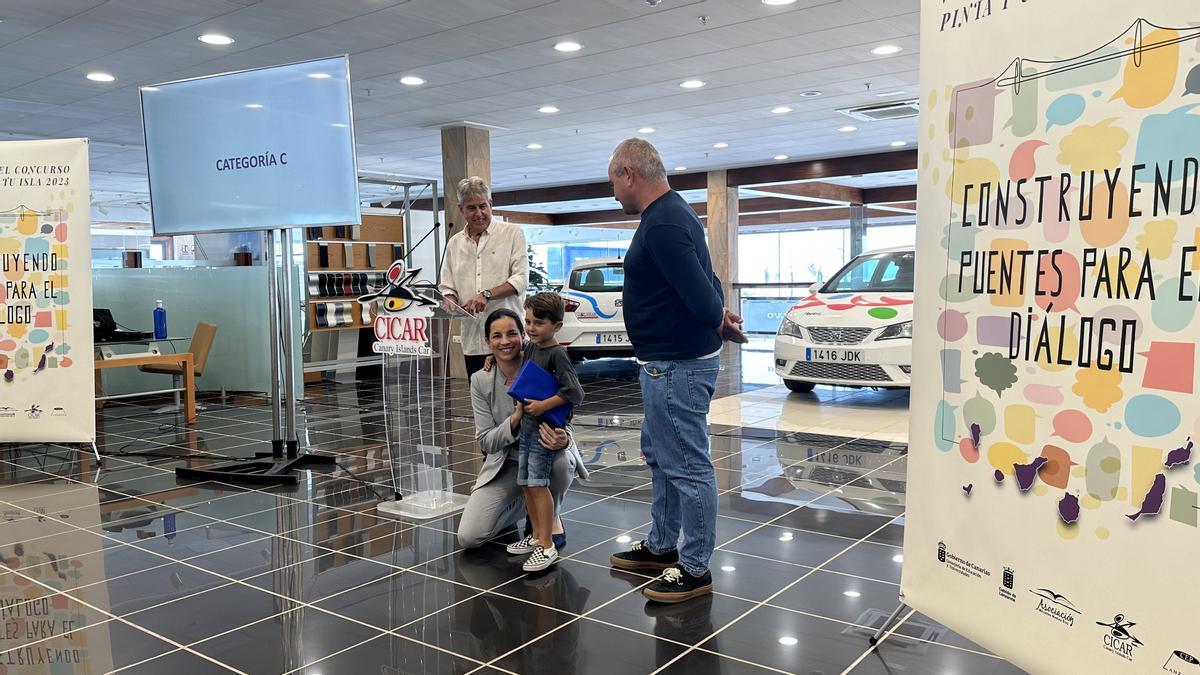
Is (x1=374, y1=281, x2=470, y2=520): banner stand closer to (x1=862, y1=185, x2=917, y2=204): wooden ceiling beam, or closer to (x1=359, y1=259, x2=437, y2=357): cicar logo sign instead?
(x1=359, y1=259, x2=437, y2=357): cicar logo sign

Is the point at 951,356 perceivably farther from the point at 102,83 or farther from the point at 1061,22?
the point at 102,83

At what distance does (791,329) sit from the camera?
25.0 feet

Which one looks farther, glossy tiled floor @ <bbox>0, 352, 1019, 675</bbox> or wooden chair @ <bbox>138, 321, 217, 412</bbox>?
wooden chair @ <bbox>138, 321, 217, 412</bbox>

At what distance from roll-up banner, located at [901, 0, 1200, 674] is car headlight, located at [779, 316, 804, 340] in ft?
17.4

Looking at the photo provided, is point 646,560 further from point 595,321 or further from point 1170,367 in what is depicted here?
point 595,321

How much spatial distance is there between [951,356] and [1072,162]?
1.73ft

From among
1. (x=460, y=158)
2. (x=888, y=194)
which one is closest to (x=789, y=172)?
(x=888, y=194)

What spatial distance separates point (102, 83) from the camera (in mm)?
8484

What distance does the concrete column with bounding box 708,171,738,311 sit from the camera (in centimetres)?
1578

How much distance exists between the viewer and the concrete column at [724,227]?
15781mm

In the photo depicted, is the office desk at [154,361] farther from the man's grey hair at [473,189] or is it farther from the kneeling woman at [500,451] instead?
the kneeling woman at [500,451]

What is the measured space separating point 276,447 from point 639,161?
3.36m

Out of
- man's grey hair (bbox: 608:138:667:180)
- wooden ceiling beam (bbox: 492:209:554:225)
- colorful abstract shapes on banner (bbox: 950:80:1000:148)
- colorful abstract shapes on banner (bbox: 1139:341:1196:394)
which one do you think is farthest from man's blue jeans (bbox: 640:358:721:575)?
wooden ceiling beam (bbox: 492:209:554:225)

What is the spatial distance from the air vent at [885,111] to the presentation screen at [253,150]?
7.11m
